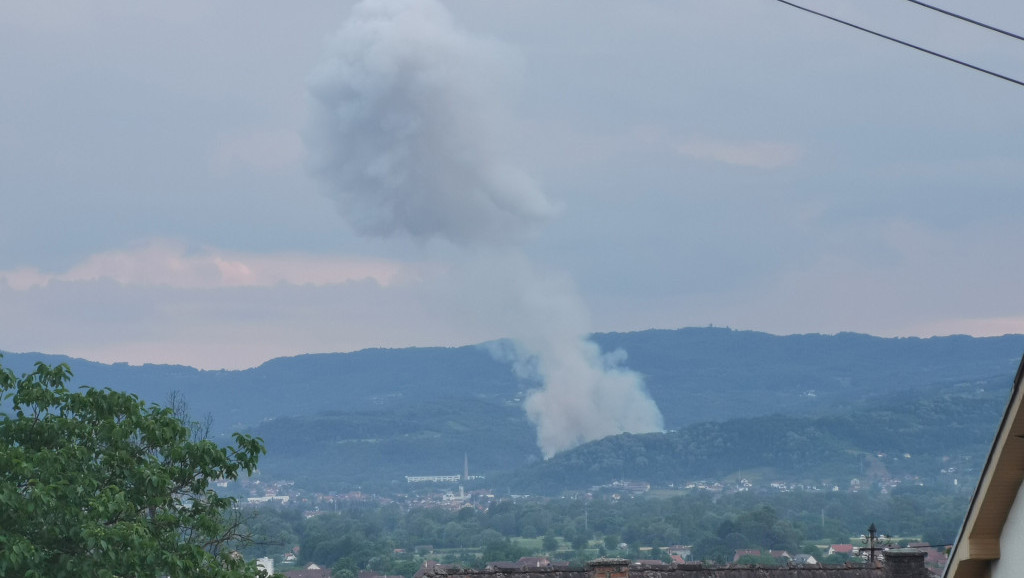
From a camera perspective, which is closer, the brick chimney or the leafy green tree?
the leafy green tree

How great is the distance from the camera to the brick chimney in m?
23.0

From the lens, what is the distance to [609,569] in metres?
23.2

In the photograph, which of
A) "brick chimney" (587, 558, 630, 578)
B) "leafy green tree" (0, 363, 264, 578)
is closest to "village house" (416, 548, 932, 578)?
"brick chimney" (587, 558, 630, 578)

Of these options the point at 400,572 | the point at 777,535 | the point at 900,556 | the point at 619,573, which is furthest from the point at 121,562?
the point at 777,535

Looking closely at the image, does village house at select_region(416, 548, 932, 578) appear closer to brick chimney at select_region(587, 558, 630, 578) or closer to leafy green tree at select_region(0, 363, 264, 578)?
brick chimney at select_region(587, 558, 630, 578)

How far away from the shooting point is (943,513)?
19288 centimetres

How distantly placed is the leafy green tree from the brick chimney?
607cm

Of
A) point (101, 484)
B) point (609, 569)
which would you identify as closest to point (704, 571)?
point (609, 569)

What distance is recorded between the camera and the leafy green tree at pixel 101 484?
16547mm

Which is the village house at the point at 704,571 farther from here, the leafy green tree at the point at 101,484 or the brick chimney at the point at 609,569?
the leafy green tree at the point at 101,484

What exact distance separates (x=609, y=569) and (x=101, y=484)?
28.3ft

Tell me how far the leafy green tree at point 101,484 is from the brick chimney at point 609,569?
239 inches

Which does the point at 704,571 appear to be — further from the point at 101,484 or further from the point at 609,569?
the point at 101,484

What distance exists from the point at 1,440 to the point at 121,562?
2.58m
